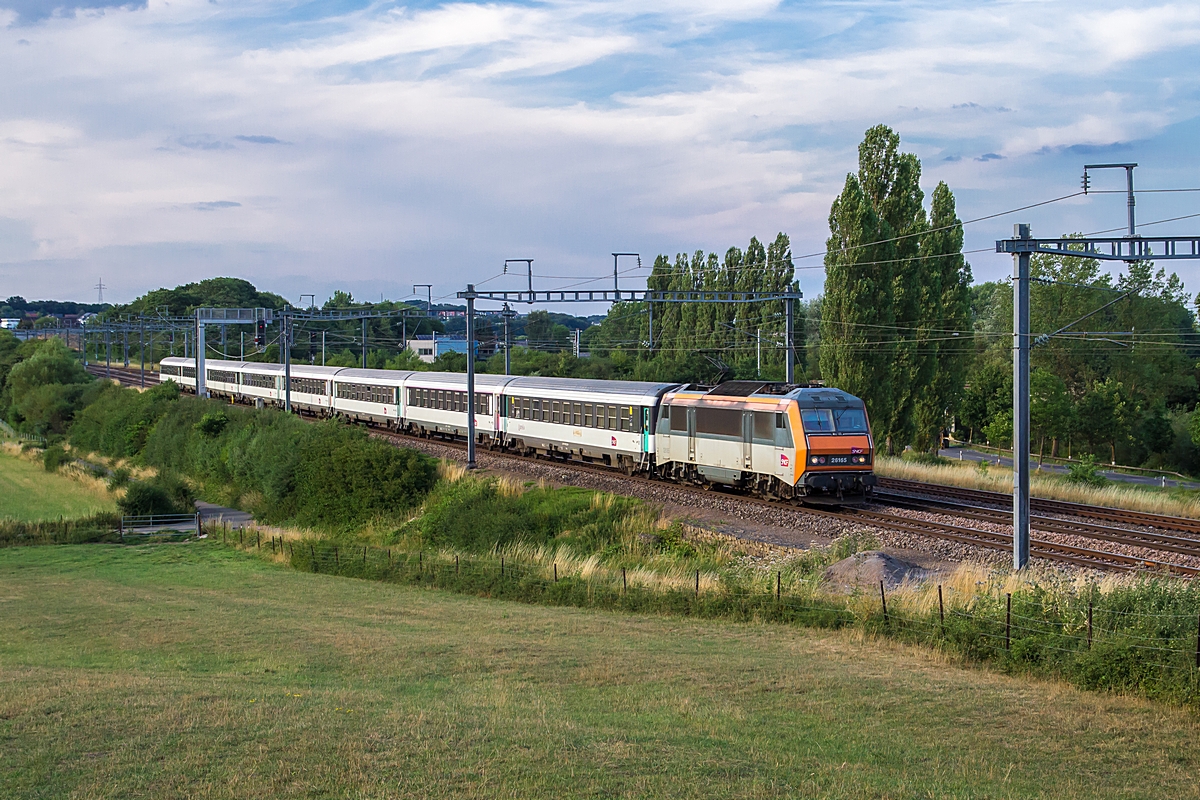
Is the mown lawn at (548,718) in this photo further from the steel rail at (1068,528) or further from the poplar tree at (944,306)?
the poplar tree at (944,306)

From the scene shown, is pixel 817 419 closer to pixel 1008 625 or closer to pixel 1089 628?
pixel 1008 625

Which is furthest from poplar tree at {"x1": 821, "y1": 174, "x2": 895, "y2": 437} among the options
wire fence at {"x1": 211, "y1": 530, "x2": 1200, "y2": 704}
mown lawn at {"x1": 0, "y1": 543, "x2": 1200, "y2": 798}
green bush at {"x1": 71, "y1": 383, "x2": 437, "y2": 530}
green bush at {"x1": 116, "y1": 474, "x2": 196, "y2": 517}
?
green bush at {"x1": 116, "y1": 474, "x2": 196, "y2": 517}

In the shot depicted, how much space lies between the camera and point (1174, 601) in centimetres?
1306

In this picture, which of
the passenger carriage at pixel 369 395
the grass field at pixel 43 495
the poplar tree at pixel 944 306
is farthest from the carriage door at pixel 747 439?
the grass field at pixel 43 495

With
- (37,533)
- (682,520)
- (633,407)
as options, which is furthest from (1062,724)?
(37,533)

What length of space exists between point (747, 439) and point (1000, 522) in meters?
6.56

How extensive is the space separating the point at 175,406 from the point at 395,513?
1430 inches

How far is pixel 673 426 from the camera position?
99.6 feet

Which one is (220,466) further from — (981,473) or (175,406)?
(981,473)

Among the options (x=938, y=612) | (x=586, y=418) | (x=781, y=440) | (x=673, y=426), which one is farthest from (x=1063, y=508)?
(x=586, y=418)

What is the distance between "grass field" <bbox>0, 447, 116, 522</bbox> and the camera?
48.1 m

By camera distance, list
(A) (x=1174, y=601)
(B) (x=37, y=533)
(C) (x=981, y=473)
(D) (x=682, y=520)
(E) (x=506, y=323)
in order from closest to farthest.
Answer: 1. (A) (x=1174, y=601)
2. (D) (x=682, y=520)
3. (C) (x=981, y=473)
4. (B) (x=37, y=533)
5. (E) (x=506, y=323)

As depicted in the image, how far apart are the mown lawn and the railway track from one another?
645cm

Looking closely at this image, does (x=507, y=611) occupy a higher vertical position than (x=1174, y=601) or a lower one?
lower
